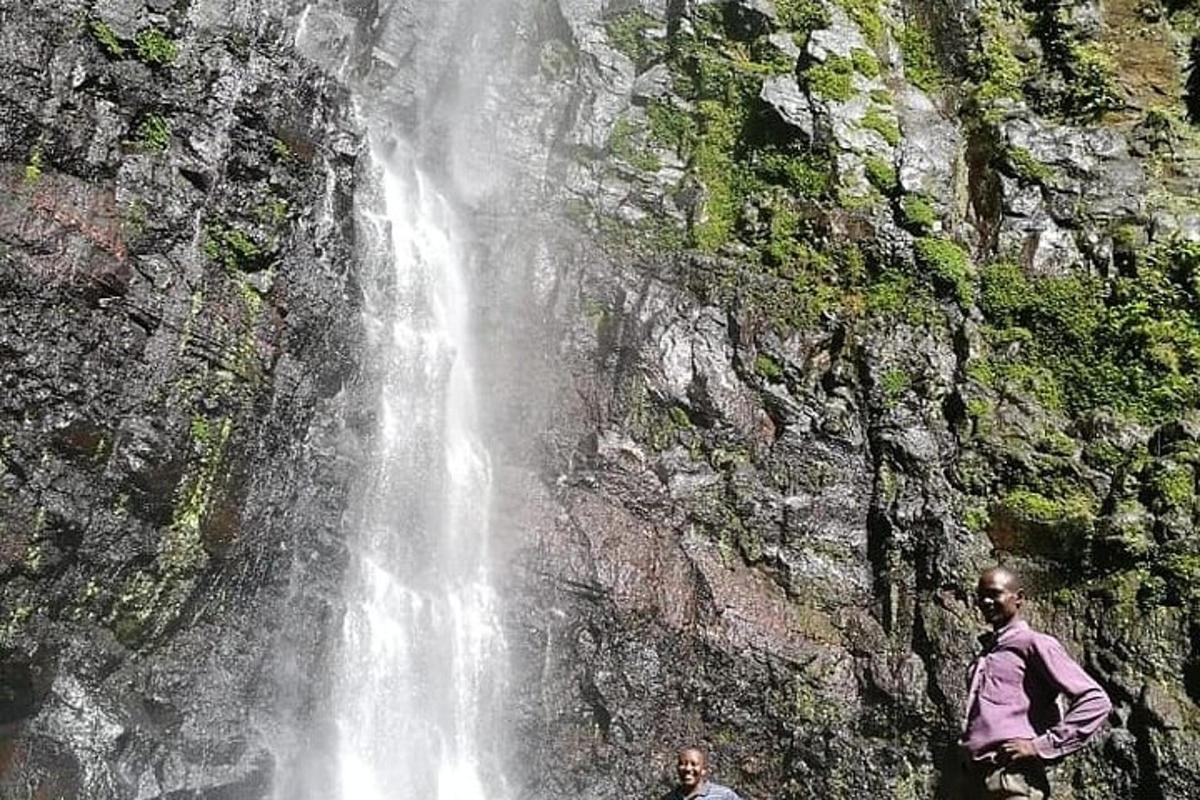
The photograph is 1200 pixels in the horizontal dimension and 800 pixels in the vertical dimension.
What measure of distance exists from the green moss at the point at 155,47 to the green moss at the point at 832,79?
728cm

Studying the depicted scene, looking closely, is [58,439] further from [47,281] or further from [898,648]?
[898,648]

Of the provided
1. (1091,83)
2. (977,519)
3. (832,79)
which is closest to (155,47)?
(832,79)

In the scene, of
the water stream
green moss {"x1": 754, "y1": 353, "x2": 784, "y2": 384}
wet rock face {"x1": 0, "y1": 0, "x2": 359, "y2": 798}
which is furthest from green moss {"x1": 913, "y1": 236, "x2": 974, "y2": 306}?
wet rock face {"x1": 0, "y1": 0, "x2": 359, "y2": 798}

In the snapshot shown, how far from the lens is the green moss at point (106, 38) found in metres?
8.91

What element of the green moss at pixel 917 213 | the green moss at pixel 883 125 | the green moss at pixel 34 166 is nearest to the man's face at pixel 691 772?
the green moss at pixel 34 166

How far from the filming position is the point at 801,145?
12.2 m

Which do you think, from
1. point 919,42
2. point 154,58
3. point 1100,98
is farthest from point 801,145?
point 154,58

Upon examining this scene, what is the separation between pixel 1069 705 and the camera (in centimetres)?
309

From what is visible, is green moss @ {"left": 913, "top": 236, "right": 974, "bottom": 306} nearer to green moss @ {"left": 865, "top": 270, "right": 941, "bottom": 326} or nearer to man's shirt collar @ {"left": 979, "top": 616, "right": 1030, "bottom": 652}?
green moss @ {"left": 865, "top": 270, "right": 941, "bottom": 326}

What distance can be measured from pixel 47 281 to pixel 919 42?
10777 mm

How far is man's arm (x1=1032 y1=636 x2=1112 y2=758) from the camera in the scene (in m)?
2.99

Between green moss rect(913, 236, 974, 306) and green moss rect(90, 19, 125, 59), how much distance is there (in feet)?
26.6

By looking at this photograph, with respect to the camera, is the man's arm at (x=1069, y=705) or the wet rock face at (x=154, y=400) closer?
the man's arm at (x=1069, y=705)

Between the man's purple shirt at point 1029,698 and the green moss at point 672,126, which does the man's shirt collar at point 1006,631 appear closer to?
the man's purple shirt at point 1029,698
